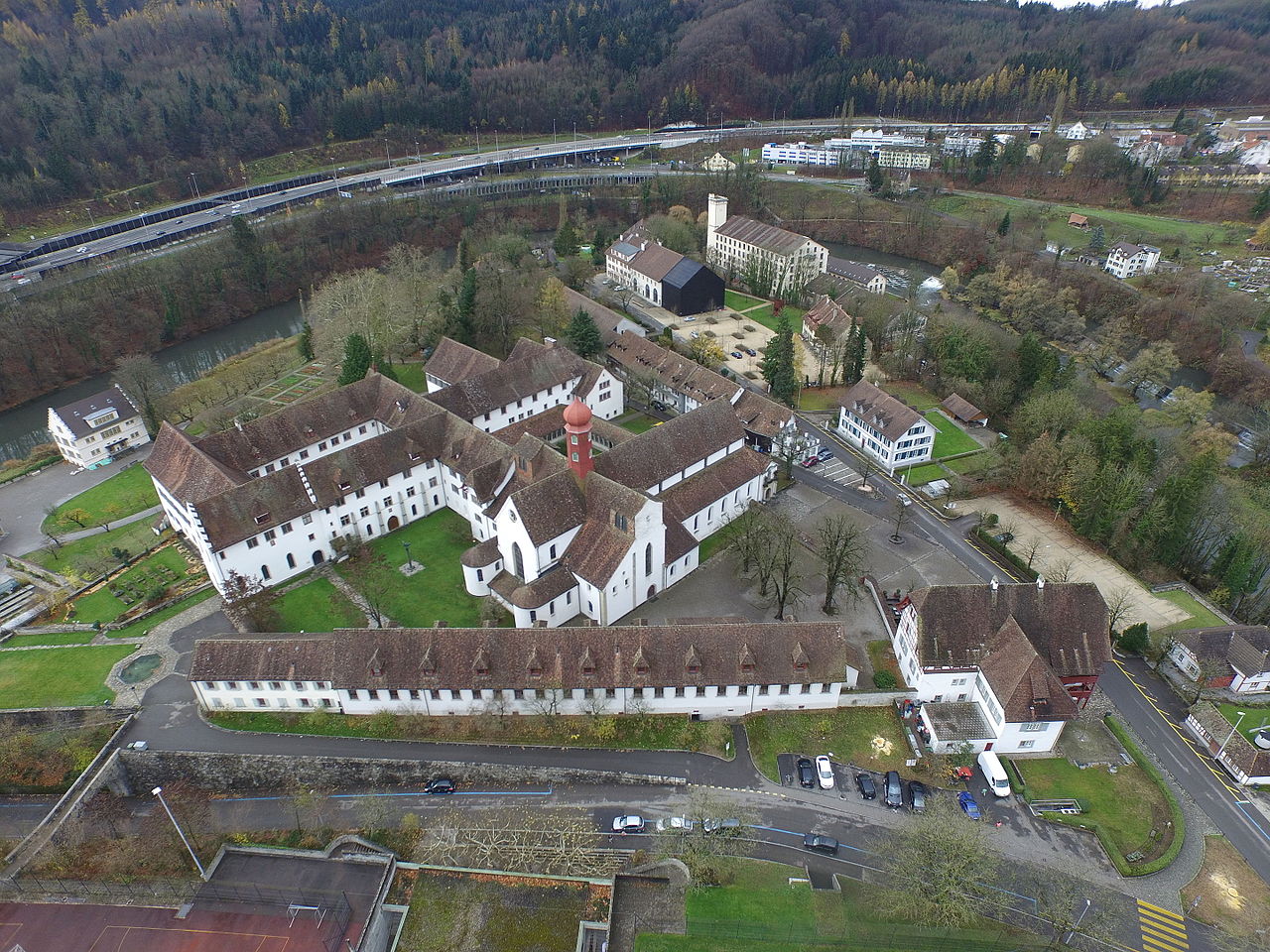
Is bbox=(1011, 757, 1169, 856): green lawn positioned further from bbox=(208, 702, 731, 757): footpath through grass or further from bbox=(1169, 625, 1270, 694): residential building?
bbox=(208, 702, 731, 757): footpath through grass

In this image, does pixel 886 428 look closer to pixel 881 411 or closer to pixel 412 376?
pixel 881 411

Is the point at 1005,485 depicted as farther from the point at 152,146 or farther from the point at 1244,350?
the point at 152,146

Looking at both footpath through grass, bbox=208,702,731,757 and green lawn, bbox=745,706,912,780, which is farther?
footpath through grass, bbox=208,702,731,757

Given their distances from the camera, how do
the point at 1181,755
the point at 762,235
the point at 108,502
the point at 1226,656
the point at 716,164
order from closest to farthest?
the point at 1181,755 < the point at 1226,656 < the point at 108,502 < the point at 762,235 < the point at 716,164

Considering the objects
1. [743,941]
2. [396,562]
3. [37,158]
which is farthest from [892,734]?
[37,158]

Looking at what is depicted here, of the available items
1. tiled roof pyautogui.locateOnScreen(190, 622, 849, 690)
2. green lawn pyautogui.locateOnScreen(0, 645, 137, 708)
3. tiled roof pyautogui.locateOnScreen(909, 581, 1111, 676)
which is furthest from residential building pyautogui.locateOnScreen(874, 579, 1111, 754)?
green lawn pyautogui.locateOnScreen(0, 645, 137, 708)

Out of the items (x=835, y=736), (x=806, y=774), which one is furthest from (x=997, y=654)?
Answer: (x=806, y=774)

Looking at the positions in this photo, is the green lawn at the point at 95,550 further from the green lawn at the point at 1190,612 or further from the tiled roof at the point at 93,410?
the green lawn at the point at 1190,612
